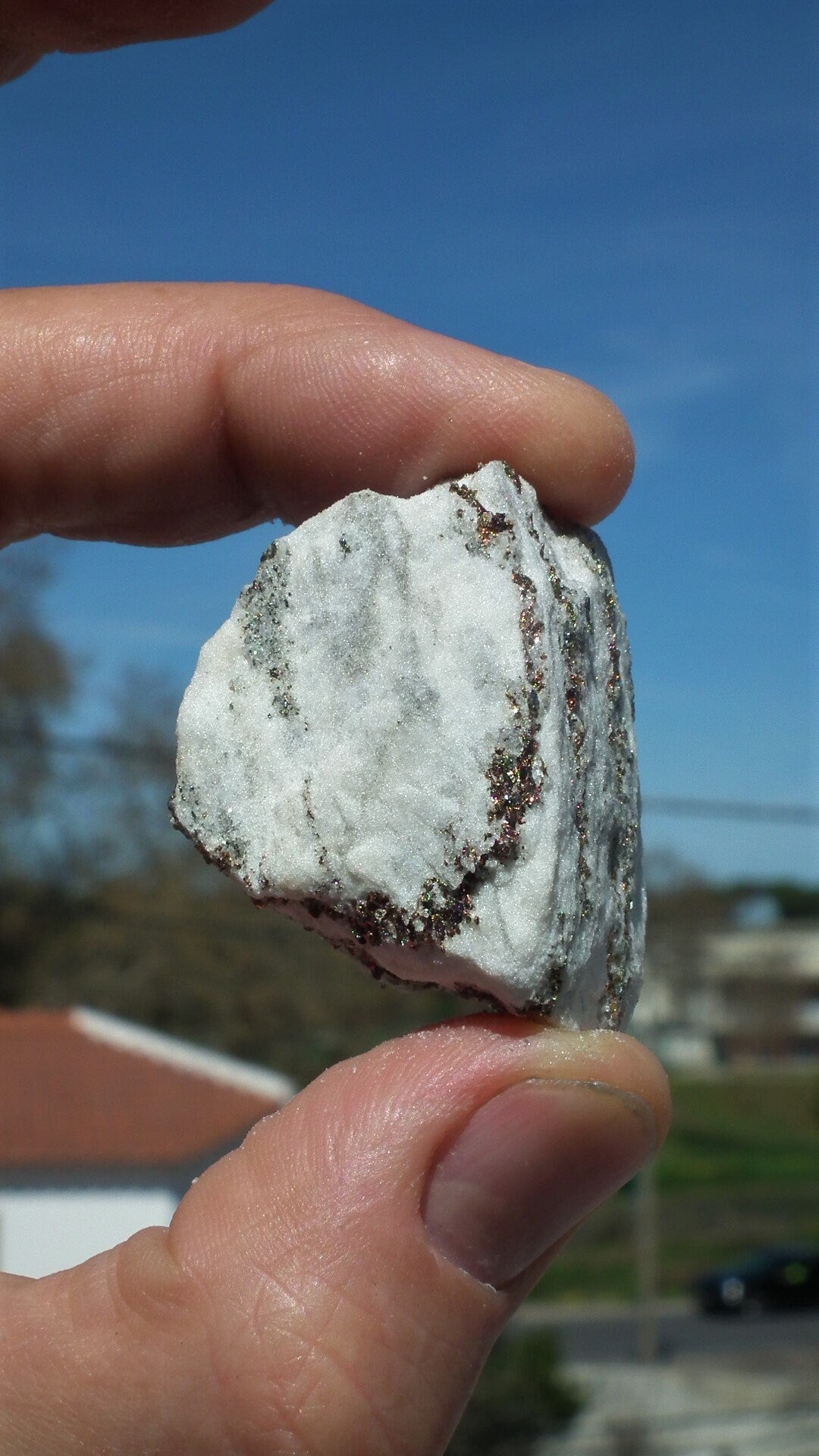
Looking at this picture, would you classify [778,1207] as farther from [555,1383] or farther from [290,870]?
[290,870]

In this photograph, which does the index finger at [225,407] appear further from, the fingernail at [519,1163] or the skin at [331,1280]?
the fingernail at [519,1163]

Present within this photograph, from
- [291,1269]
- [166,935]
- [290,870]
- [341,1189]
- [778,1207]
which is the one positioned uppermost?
[290,870]

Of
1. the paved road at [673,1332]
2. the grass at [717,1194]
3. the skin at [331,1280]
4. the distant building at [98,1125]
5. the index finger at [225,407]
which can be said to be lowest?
the grass at [717,1194]

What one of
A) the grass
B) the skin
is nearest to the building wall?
the skin

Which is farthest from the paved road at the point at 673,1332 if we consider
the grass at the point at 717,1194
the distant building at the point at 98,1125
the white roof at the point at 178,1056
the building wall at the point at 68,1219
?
the building wall at the point at 68,1219

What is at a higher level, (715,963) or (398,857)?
(398,857)

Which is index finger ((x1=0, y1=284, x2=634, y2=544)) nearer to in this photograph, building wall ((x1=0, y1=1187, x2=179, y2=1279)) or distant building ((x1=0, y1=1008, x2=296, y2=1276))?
distant building ((x1=0, y1=1008, x2=296, y2=1276))

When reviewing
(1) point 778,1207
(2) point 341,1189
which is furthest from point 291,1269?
(1) point 778,1207
